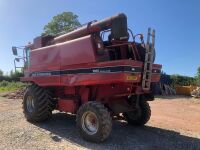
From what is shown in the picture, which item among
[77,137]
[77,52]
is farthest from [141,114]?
[77,52]

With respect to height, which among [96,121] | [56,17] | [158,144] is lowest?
[158,144]

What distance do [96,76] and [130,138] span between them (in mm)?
2107

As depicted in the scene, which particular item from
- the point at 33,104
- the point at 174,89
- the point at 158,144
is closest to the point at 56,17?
the point at 174,89

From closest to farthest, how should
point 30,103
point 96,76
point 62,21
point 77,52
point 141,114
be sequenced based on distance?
point 96,76 < point 77,52 < point 141,114 < point 30,103 < point 62,21

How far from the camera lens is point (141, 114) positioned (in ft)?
34.6

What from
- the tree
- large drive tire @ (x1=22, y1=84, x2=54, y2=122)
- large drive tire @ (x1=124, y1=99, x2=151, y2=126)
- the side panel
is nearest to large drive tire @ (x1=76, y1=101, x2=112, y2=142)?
the side panel

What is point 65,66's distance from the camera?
9633 mm

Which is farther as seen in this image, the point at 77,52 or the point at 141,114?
the point at 141,114

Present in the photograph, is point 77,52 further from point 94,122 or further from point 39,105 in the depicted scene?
point 39,105

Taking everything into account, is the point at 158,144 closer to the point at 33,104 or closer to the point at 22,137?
the point at 22,137

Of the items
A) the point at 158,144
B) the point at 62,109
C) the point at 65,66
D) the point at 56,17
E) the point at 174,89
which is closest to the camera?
the point at 158,144

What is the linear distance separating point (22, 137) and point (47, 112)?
219cm

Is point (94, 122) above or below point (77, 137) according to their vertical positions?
above

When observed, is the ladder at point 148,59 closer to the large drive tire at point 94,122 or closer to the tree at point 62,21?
the large drive tire at point 94,122
